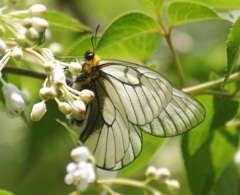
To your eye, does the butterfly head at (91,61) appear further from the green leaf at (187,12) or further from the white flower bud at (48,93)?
the white flower bud at (48,93)

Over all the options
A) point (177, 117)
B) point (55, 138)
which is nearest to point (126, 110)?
point (177, 117)

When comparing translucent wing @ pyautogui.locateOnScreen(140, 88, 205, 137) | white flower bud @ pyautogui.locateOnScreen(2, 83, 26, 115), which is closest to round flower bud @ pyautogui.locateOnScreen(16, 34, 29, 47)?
white flower bud @ pyautogui.locateOnScreen(2, 83, 26, 115)

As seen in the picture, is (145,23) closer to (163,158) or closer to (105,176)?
(105,176)

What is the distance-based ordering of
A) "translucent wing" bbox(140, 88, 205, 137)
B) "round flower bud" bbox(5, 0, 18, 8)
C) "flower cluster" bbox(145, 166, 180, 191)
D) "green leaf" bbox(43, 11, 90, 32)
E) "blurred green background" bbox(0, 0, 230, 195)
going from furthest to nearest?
"blurred green background" bbox(0, 0, 230, 195) → "green leaf" bbox(43, 11, 90, 32) → "flower cluster" bbox(145, 166, 180, 191) → "translucent wing" bbox(140, 88, 205, 137) → "round flower bud" bbox(5, 0, 18, 8)

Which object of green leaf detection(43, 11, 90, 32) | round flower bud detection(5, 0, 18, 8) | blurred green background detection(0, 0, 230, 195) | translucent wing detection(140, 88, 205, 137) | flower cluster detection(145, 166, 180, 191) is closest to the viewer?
round flower bud detection(5, 0, 18, 8)

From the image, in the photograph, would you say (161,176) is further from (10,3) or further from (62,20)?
(10,3)

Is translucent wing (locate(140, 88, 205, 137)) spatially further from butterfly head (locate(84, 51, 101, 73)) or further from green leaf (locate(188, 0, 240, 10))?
green leaf (locate(188, 0, 240, 10))

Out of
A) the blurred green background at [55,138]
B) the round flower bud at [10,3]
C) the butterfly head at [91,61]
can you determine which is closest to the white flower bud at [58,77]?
the round flower bud at [10,3]
